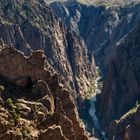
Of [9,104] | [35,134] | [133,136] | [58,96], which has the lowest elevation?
[35,134]

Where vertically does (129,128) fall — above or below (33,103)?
above

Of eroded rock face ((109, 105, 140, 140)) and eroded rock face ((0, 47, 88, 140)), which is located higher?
eroded rock face ((109, 105, 140, 140))

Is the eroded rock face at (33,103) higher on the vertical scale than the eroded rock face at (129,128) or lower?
lower

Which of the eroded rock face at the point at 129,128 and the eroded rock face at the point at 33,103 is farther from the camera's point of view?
the eroded rock face at the point at 129,128

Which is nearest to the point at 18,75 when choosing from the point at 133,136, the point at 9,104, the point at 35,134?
the point at 9,104

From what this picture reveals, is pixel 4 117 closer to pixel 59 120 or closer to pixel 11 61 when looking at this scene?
pixel 59 120

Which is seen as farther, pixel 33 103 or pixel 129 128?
pixel 129 128

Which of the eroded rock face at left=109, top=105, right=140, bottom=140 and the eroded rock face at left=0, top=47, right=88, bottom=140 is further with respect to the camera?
the eroded rock face at left=109, top=105, right=140, bottom=140

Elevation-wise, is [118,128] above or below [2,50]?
above
